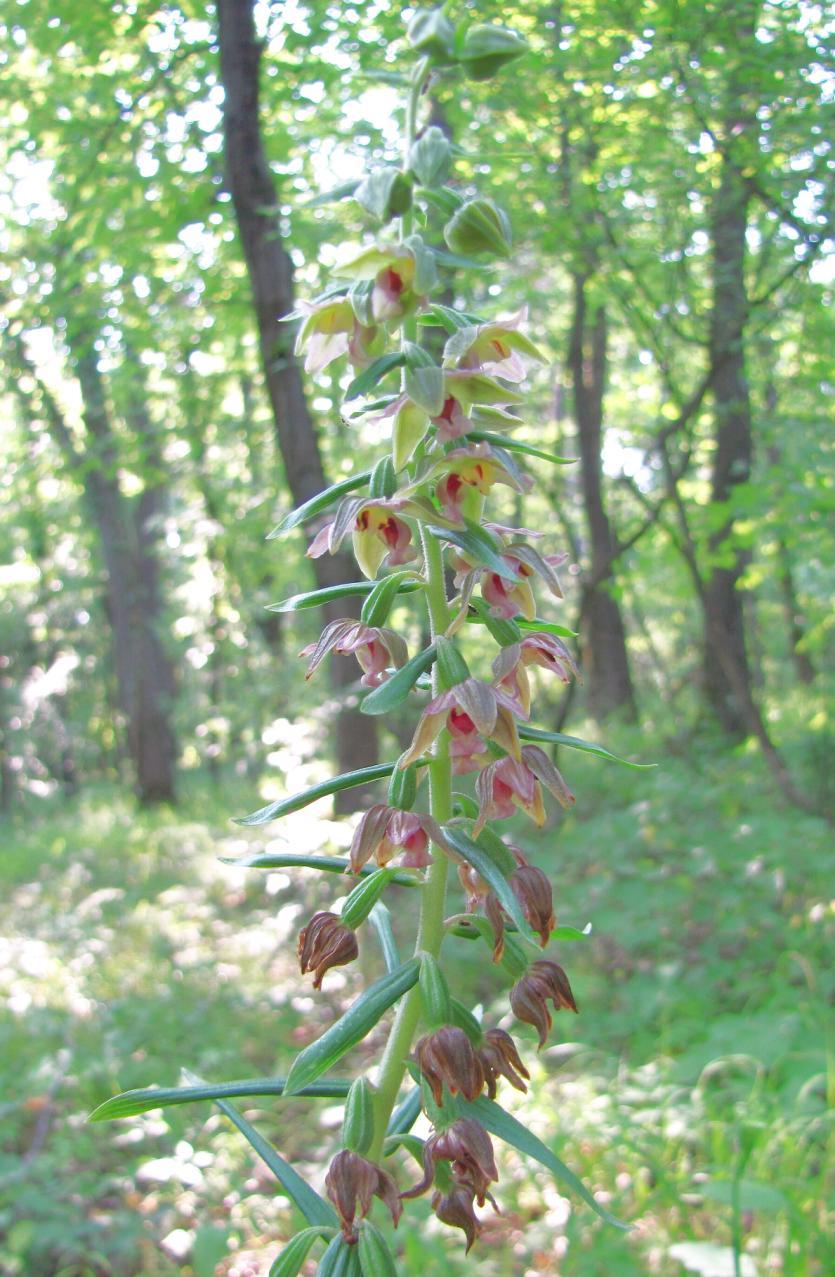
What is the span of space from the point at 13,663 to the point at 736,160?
21.7 m

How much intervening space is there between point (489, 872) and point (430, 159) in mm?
825

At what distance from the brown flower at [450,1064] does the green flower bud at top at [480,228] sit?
2.99 ft

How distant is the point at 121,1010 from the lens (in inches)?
201

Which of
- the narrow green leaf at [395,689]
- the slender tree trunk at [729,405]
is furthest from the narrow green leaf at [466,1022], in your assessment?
the slender tree trunk at [729,405]

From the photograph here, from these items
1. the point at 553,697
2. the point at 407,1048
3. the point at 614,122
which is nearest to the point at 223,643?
the point at 553,697

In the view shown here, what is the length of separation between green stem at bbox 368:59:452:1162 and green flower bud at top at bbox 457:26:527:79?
5 cm

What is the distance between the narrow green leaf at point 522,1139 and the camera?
1036mm

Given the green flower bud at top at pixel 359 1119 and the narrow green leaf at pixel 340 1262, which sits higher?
the green flower bud at top at pixel 359 1119

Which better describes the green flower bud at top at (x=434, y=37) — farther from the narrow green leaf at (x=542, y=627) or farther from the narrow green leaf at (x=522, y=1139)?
the narrow green leaf at (x=522, y=1139)

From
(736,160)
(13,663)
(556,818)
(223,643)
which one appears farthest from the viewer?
(13,663)

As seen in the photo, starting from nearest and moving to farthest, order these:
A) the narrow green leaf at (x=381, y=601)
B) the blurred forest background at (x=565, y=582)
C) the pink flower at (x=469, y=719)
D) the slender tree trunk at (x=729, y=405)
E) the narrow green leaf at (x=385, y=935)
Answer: the pink flower at (x=469, y=719) < the narrow green leaf at (x=381, y=601) < the narrow green leaf at (x=385, y=935) < the blurred forest background at (x=565, y=582) < the slender tree trunk at (x=729, y=405)

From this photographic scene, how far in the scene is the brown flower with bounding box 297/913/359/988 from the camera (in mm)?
1213

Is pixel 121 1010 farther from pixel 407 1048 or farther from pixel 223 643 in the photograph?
pixel 223 643

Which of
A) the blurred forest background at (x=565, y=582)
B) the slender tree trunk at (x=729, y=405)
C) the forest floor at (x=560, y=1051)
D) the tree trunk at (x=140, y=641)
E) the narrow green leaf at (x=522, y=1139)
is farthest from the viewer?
the tree trunk at (x=140, y=641)
